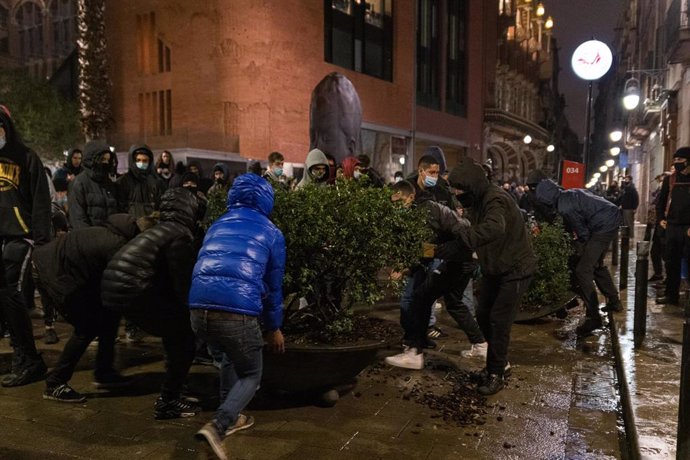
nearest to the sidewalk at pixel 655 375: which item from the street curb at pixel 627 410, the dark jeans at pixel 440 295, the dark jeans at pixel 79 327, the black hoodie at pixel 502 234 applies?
the street curb at pixel 627 410

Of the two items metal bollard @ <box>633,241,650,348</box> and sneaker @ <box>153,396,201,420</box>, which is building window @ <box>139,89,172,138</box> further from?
sneaker @ <box>153,396,201,420</box>

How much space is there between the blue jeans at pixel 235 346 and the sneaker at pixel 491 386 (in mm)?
2062

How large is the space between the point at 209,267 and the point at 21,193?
114 inches

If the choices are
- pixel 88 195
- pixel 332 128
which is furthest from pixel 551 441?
pixel 332 128

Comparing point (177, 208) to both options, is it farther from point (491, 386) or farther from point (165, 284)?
point (491, 386)

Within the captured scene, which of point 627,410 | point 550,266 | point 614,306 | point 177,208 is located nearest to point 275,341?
point 177,208

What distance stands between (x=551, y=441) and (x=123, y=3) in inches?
995

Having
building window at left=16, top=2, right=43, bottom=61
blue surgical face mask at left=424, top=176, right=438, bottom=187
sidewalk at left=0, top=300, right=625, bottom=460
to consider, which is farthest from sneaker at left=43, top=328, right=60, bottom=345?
building window at left=16, top=2, right=43, bottom=61

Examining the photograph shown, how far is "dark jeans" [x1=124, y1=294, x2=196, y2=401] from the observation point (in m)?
4.17

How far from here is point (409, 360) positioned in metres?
5.57

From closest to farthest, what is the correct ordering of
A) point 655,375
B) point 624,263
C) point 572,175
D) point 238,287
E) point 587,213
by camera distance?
point 238,287 → point 655,375 → point 587,213 → point 624,263 → point 572,175

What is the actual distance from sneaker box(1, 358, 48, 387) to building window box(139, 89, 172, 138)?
19605mm

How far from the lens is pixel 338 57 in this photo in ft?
85.1

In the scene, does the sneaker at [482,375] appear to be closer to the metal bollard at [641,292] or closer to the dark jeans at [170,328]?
the metal bollard at [641,292]
